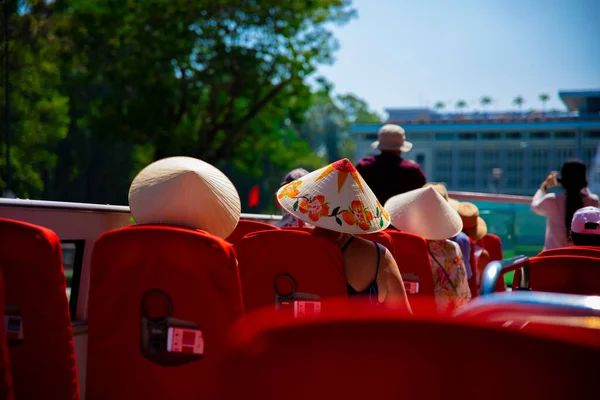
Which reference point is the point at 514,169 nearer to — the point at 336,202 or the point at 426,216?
the point at 426,216

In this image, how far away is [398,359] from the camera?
4.35ft

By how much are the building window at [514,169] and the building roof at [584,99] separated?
69.0 feet

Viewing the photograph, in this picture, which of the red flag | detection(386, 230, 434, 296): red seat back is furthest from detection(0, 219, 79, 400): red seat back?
the red flag

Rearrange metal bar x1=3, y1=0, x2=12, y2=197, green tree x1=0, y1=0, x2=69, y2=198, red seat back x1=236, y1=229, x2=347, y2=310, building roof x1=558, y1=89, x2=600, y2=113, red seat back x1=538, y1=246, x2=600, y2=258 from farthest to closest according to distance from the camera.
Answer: building roof x1=558, y1=89, x2=600, y2=113 < green tree x1=0, y1=0, x2=69, y2=198 < metal bar x1=3, y1=0, x2=12, y2=197 < red seat back x1=538, y1=246, x2=600, y2=258 < red seat back x1=236, y1=229, x2=347, y2=310

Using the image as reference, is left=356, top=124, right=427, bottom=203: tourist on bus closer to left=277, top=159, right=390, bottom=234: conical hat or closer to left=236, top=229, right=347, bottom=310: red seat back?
left=277, top=159, right=390, bottom=234: conical hat

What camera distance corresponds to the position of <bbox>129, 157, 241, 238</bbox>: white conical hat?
3531 mm

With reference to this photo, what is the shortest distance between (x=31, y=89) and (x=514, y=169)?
276ft

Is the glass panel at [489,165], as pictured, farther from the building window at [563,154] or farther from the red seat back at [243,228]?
the red seat back at [243,228]

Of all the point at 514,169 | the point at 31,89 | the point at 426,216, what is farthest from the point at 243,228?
the point at 514,169

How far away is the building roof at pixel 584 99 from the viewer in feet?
246

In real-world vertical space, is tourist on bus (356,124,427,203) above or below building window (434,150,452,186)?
above

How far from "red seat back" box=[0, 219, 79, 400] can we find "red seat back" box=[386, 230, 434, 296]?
3350 mm

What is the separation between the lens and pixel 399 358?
1326 mm

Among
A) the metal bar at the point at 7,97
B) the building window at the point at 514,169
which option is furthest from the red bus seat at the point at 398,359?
the building window at the point at 514,169
